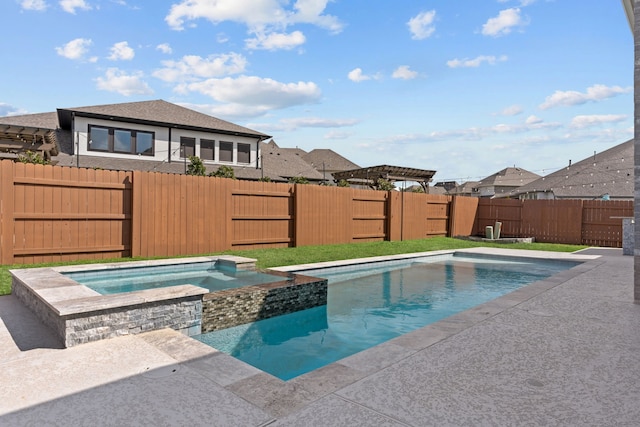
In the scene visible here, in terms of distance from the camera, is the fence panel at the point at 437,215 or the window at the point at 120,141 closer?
the fence panel at the point at 437,215

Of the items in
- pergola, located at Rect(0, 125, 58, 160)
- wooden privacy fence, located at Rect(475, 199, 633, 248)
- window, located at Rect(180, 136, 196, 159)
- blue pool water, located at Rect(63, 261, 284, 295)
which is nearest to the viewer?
blue pool water, located at Rect(63, 261, 284, 295)

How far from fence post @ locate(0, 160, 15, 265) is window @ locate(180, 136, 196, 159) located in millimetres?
13146

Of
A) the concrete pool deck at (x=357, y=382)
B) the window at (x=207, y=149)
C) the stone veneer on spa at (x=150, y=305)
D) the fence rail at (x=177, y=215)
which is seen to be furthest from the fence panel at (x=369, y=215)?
the window at (x=207, y=149)

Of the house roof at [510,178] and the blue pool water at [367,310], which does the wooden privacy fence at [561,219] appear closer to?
the blue pool water at [367,310]

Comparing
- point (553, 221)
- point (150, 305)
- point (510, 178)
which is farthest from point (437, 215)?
point (510, 178)

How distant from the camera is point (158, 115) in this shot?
66.4 ft

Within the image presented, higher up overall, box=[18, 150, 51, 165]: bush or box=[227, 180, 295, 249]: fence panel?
box=[18, 150, 51, 165]: bush

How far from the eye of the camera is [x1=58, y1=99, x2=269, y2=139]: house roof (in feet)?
59.2

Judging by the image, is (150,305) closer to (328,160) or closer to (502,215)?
(502,215)

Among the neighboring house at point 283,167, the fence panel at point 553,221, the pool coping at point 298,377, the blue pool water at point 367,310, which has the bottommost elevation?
the blue pool water at point 367,310

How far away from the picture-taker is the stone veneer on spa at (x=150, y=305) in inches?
147

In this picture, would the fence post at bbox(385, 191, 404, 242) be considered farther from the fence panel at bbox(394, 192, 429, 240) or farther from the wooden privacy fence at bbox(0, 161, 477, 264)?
the wooden privacy fence at bbox(0, 161, 477, 264)

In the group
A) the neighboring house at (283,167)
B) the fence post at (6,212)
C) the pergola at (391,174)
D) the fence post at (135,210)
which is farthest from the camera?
the neighboring house at (283,167)

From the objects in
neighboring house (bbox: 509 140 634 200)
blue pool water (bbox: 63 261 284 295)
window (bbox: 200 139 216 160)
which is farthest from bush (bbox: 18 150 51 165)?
neighboring house (bbox: 509 140 634 200)
